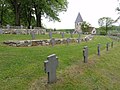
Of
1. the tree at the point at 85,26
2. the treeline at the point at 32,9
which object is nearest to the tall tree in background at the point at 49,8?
the treeline at the point at 32,9

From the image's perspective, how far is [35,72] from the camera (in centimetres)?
921

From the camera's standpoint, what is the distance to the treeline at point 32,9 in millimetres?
40938

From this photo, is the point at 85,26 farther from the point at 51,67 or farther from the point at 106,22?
the point at 51,67

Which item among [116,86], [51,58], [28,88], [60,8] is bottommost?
[116,86]

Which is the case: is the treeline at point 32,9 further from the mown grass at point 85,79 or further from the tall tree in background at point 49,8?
the mown grass at point 85,79

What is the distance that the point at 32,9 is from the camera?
154 ft

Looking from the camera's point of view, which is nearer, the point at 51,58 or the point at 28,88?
the point at 28,88

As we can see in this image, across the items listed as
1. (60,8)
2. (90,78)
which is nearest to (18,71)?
(90,78)

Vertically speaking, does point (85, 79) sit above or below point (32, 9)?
below

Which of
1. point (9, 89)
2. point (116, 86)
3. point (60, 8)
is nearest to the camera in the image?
point (9, 89)

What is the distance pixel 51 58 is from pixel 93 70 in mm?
4425

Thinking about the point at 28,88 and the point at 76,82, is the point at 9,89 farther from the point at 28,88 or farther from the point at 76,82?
the point at 76,82

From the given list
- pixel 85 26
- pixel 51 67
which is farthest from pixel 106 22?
pixel 51 67

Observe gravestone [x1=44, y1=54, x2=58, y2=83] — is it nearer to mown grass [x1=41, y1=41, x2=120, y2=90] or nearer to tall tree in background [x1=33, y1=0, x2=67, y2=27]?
mown grass [x1=41, y1=41, x2=120, y2=90]
